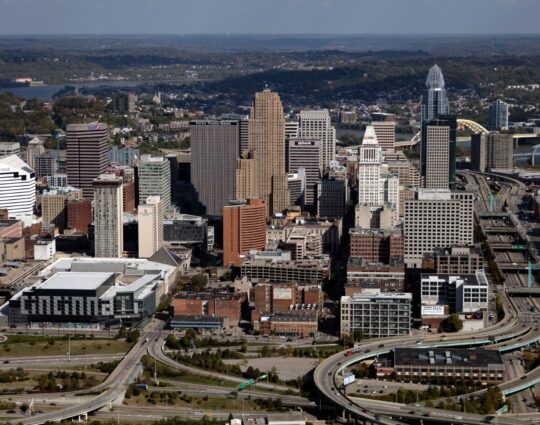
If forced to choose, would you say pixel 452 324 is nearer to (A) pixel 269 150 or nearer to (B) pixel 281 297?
(B) pixel 281 297

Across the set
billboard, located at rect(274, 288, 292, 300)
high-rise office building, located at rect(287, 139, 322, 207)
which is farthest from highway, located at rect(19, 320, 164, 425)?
high-rise office building, located at rect(287, 139, 322, 207)

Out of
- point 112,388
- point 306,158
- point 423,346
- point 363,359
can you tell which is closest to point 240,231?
point 423,346

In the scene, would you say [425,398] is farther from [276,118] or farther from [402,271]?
[276,118]

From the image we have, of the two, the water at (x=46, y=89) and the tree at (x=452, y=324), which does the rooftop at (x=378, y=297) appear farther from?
the water at (x=46, y=89)

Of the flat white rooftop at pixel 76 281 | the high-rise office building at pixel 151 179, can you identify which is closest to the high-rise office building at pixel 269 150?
the high-rise office building at pixel 151 179

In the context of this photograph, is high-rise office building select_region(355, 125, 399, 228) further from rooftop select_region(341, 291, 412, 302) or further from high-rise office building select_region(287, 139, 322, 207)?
rooftop select_region(341, 291, 412, 302)

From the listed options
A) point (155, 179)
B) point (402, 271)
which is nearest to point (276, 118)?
point (155, 179)
